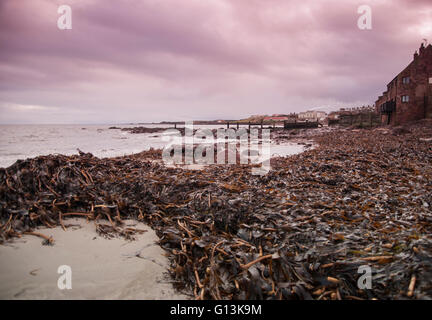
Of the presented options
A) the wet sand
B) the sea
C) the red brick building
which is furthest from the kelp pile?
the red brick building

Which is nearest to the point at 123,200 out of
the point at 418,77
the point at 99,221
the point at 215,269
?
the point at 99,221

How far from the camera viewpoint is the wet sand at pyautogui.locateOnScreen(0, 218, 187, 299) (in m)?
1.99

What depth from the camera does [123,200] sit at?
3.57m

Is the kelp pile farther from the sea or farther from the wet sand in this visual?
the sea

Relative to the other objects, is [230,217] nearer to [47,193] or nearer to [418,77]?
[47,193]

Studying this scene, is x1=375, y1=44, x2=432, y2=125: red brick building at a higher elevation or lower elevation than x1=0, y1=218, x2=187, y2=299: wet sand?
higher

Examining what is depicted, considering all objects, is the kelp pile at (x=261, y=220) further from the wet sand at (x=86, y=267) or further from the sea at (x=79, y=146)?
the sea at (x=79, y=146)

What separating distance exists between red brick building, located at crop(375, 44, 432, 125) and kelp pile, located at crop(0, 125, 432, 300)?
2887cm

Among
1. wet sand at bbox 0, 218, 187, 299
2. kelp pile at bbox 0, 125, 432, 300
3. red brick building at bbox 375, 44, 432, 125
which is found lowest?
wet sand at bbox 0, 218, 187, 299

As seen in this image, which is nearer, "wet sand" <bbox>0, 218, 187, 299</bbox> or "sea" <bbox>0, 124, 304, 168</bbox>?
"wet sand" <bbox>0, 218, 187, 299</bbox>

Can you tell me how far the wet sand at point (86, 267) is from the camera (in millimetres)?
1988

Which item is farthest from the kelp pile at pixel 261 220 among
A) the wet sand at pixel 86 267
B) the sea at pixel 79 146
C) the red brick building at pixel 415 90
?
the red brick building at pixel 415 90
